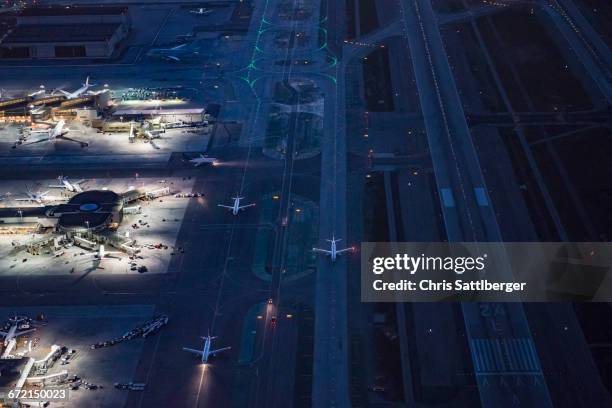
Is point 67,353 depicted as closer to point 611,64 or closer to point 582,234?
point 582,234

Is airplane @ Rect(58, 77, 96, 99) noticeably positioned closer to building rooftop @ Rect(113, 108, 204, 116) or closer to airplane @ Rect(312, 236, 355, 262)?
building rooftop @ Rect(113, 108, 204, 116)

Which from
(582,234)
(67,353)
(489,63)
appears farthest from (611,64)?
(67,353)

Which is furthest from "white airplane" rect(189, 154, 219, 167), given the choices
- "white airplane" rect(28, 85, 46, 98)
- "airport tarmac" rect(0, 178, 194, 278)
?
"white airplane" rect(28, 85, 46, 98)

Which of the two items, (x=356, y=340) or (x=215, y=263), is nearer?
(x=356, y=340)

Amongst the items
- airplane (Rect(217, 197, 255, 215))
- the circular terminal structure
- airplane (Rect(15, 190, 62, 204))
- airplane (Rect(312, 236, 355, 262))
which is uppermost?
airplane (Rect(15, 190, 62, 204))

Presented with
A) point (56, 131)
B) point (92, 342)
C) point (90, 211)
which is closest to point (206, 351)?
point (92, 342)

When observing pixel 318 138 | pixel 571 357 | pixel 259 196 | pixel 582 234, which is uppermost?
pixel 318 138
